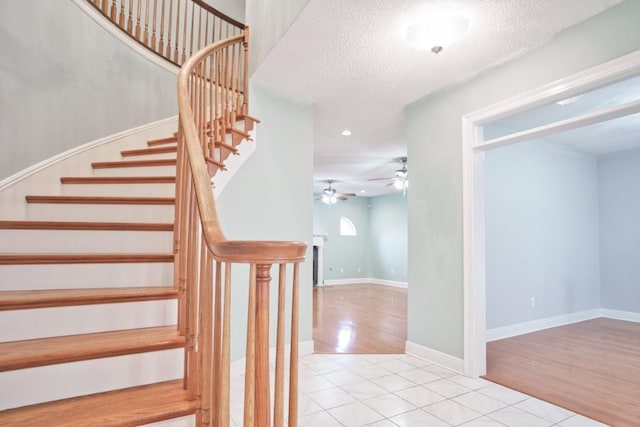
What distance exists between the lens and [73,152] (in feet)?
10.3

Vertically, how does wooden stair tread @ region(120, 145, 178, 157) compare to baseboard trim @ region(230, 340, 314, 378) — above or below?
above

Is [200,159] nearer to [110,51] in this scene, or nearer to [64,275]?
[64,275]

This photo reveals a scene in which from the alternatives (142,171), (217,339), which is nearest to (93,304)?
(217,339)

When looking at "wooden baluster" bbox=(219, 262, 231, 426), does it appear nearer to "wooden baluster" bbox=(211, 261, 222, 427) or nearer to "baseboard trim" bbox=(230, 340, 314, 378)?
"wooden baluster" bbox=(211, 261, 222, 427)

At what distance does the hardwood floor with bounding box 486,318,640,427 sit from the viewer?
2.55 meters

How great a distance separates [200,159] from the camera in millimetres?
1379

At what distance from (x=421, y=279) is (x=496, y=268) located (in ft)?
4.60

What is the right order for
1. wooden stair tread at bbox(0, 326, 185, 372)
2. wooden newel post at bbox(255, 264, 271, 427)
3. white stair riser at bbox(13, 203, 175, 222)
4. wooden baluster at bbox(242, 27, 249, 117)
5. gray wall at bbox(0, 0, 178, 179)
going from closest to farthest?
wooden newel post at bbox(255, 264, 271, 427), wooden stair tread at bbox(0, 326, 185, 372), white stair riser at bbox(13, 203, 175, 222), gray wall at bbox(0, 0, 178, 179), wooden baluster at bbox(242, 27, 249, 117)

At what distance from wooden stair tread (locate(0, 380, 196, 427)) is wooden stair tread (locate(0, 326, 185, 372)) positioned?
163mm

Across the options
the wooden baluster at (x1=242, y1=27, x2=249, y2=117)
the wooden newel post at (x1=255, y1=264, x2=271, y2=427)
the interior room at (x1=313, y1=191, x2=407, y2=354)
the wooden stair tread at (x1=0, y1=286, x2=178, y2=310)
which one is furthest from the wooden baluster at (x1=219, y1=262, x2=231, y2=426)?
the interior room at (x1=313, y1=191, x2=407, y2=354)

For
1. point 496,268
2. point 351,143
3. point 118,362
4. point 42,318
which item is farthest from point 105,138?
point 496,268

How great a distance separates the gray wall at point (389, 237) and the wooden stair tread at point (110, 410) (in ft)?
29.1

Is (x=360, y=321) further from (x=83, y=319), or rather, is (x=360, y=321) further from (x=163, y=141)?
(x=83, y=319)

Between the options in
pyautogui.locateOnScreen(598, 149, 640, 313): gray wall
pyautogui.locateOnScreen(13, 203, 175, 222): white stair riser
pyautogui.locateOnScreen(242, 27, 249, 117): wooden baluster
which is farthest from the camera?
pyautogui.locateOnScreen(598, 149, 640, 313): gray wall
